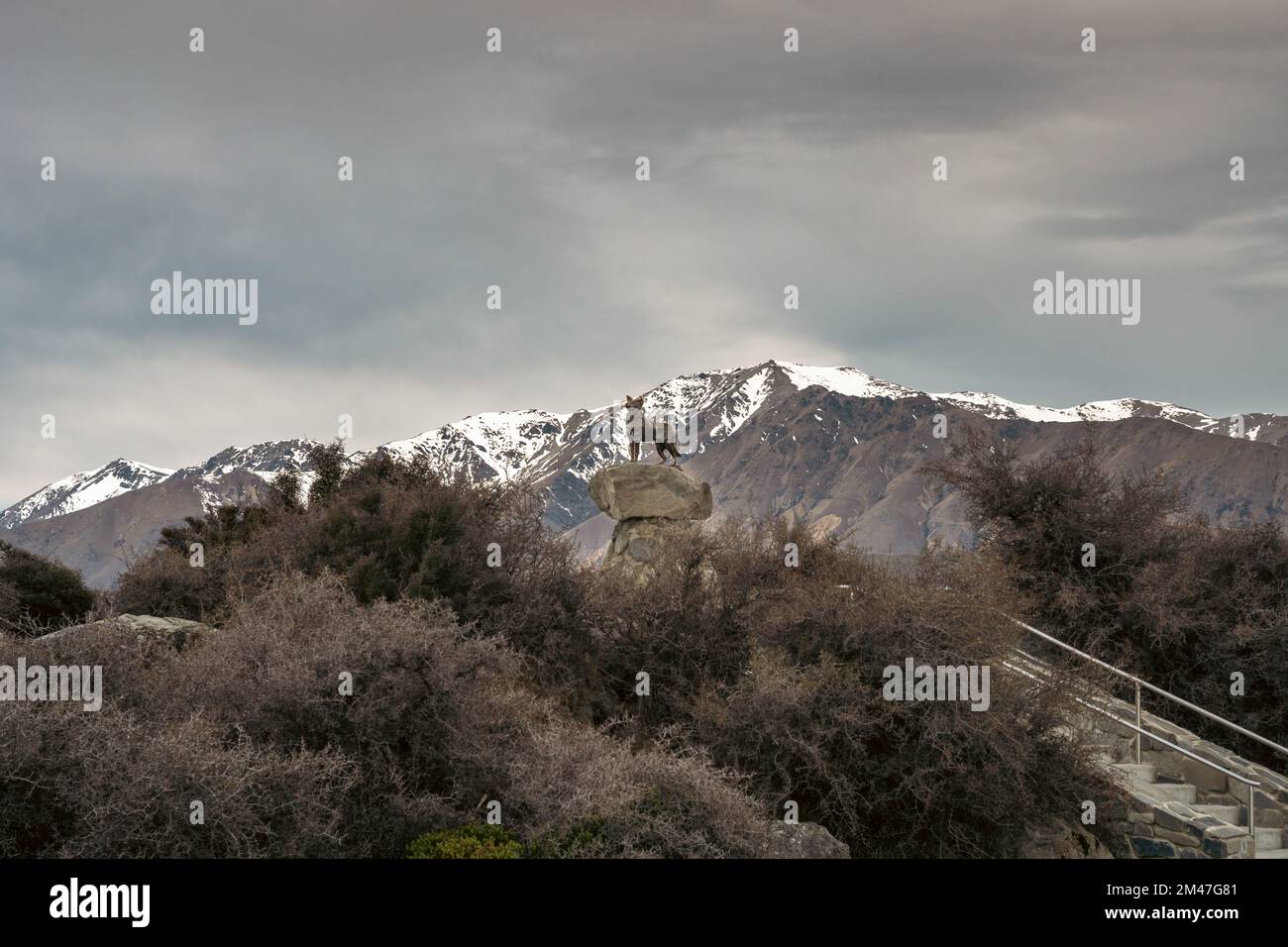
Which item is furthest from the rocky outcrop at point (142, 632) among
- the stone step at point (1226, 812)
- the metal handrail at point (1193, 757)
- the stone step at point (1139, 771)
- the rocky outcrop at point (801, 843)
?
the stone step at point (1226, 812)

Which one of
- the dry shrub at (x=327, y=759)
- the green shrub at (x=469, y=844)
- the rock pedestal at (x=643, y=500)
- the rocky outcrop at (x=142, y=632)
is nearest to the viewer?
the dry shrub at (x=327, y=759)

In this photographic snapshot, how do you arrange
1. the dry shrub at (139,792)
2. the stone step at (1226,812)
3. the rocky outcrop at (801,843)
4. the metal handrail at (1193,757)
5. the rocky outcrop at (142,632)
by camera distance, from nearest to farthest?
the dry shrub at (139,792), the rocky outcrop at (801,843), the rocky outcrop at (142,632), the metal handrail at (1193,757), the stone step at (1226,812)

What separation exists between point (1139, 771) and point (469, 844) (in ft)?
34.4

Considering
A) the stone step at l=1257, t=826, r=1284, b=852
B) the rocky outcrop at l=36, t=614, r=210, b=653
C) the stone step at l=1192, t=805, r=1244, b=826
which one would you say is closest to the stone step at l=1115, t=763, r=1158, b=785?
the stone step at l=1192, t=805, r=1244, b=826

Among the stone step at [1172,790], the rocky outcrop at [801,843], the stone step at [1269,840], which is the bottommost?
the stone step at [1269,840]

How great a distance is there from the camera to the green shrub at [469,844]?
30.1ft

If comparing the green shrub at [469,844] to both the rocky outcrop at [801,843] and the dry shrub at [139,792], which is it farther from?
the rocky outcrop at [801,843]

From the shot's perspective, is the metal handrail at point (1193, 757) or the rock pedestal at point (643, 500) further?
the rock pedestal at point (643, 500)

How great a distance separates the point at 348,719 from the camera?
10.1 meters

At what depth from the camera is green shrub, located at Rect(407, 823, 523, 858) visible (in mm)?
9172

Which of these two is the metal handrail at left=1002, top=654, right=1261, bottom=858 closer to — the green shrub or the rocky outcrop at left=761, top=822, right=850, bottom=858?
the rocky outcrop at left=761, top=822, right=850, bottom=858

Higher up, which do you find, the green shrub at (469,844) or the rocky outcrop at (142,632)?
the rocky outcrop at (142,632)

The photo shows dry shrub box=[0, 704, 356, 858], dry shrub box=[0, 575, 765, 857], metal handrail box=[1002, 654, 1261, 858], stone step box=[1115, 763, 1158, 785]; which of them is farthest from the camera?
stone step box=[1115, 763, 1158, 785]
